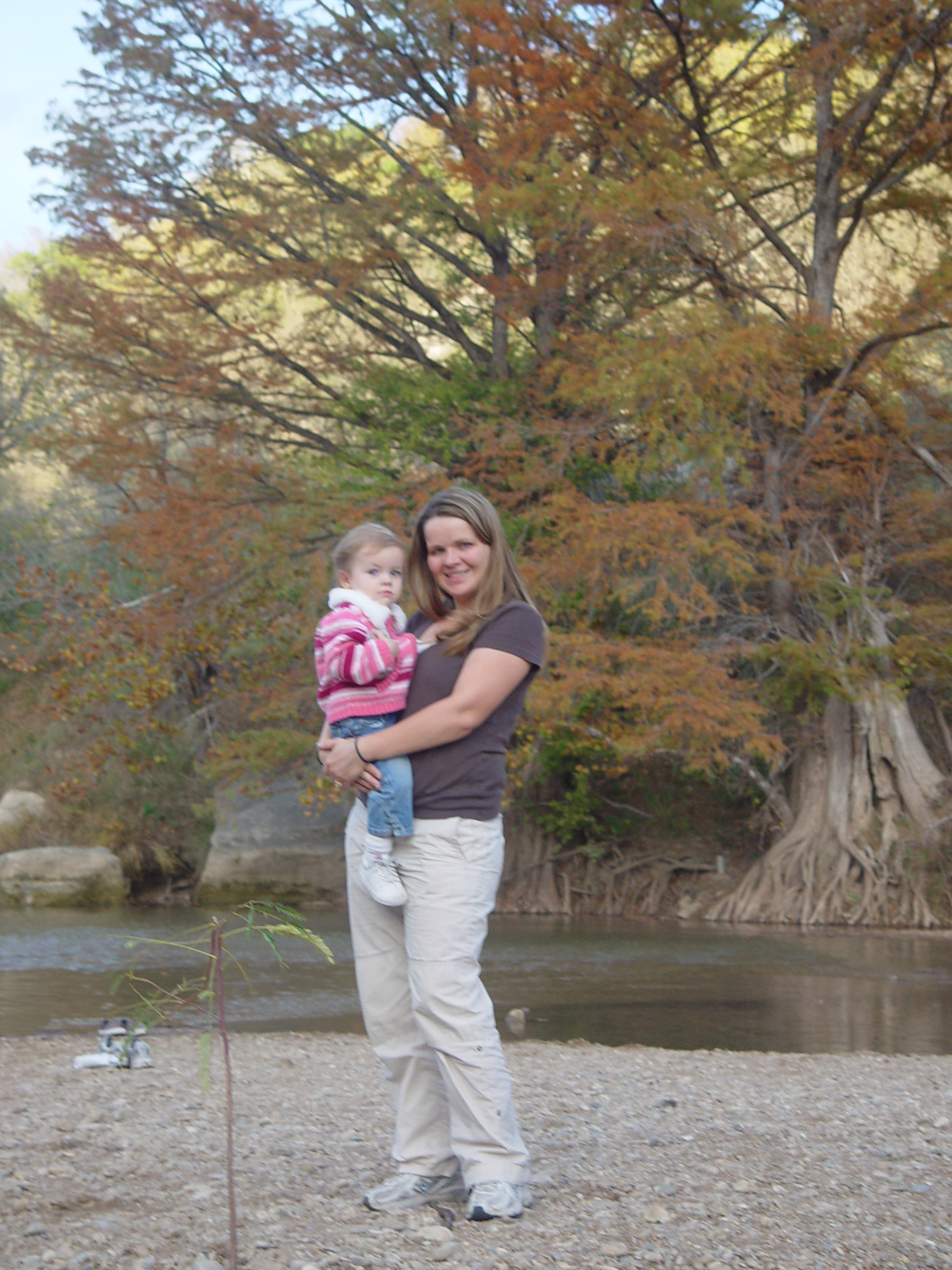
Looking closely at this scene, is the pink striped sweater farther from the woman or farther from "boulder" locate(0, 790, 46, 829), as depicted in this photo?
"boulder" locate(0, 790, 46, 829)

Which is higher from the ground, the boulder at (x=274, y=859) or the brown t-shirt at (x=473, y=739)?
the brown t-shirt at (x=473, y=739)

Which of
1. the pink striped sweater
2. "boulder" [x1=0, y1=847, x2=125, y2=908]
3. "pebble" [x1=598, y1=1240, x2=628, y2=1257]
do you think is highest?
the pink striped sweater

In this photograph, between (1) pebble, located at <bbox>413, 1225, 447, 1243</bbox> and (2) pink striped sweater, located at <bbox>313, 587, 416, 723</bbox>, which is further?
(2) pink striped sweater, located at <bbox>313, 587, 416, 723</bbox>

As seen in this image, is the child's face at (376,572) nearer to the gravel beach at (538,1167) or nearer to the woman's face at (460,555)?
the woman's face at (460,555)

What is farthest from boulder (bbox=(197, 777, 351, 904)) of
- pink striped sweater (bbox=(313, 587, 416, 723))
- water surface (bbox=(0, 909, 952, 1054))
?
pink striped sweater (bbox=(313, 587, 416, 723))

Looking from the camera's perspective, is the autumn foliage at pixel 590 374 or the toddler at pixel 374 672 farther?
the autumn foliage at pixel 590 374

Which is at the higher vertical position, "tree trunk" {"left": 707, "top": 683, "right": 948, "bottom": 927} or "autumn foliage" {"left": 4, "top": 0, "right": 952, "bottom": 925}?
"autumn foliage" {"left": 4, "top": 0, "right": 952, "bottom": 925}

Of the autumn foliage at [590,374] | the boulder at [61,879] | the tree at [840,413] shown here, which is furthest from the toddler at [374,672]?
the boulder at [61,879]

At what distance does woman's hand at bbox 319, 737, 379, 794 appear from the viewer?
119 inches

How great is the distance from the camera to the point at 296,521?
13047 mm

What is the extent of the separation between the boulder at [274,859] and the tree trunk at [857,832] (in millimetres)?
4751

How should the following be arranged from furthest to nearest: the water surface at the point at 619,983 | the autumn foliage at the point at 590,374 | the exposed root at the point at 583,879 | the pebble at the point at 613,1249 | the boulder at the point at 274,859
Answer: the boulder at the point at 274,859 < the exposed root at the point at 583,879 < the autumn foliage at the point at 590,374 < the water surface at the point at 619,983 < the pebble at the point at 613,1249

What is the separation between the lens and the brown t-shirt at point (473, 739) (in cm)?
305

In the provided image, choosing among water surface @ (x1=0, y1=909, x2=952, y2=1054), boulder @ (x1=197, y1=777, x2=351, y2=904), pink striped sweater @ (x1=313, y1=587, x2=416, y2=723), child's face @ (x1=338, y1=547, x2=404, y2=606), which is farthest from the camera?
boulder @ (x1=197, y1=777, x2=351, y2=904)
